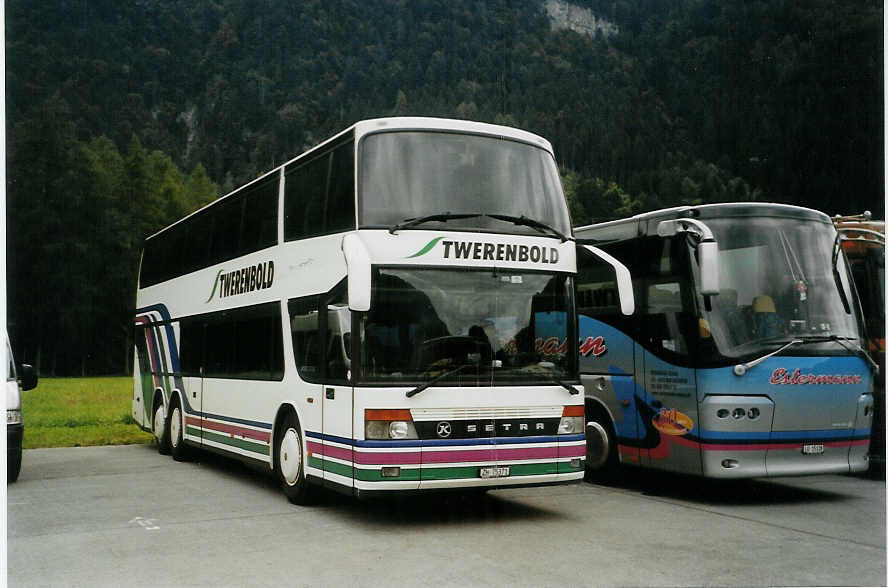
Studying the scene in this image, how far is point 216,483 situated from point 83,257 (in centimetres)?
1223

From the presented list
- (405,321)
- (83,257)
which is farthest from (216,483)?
(83,257)

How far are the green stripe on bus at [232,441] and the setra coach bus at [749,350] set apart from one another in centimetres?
446

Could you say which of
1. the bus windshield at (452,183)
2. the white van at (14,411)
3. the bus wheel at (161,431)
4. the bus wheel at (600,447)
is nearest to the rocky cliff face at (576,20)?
the bus wheel at (600,447)

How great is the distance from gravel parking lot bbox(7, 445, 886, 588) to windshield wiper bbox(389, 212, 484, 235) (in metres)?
2.81

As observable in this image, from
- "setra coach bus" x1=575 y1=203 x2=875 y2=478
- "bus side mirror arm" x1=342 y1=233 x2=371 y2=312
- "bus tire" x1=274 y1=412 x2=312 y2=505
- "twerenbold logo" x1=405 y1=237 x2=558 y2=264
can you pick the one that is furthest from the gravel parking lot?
"twerenbold logo" x1=405 y1=237 x2=558 y2=264

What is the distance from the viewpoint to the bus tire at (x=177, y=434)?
50.7ft

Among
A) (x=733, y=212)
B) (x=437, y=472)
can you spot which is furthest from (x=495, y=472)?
(x=733, y=212)

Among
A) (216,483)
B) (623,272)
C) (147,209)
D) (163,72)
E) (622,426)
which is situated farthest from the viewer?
(147,209)

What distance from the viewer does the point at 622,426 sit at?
38.4 ft

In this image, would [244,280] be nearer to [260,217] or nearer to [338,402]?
[260,217]

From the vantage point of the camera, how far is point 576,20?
22.2 metres

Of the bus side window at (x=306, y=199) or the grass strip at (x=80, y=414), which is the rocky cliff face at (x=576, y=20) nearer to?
the bus side window at (x=306, y=199)

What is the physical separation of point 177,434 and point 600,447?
7.25 meters

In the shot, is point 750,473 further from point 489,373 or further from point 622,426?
point 489,373
